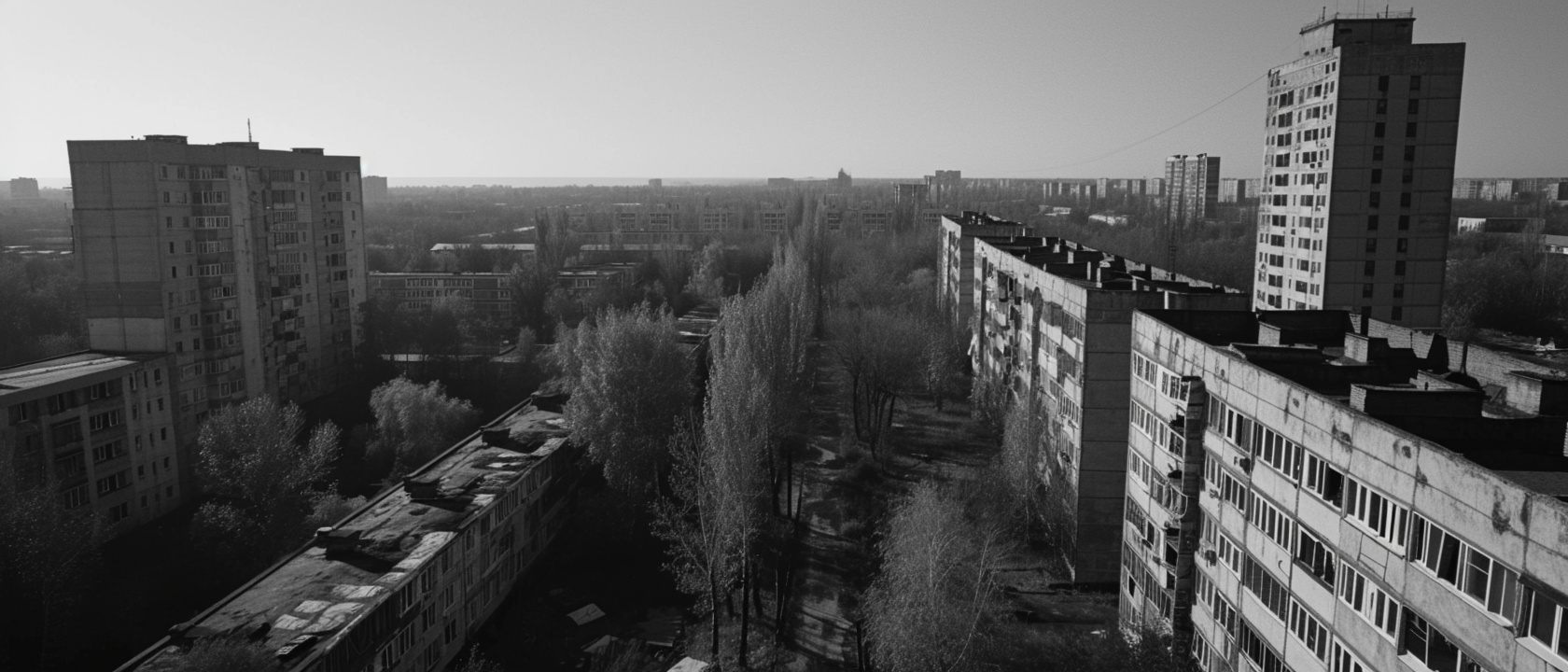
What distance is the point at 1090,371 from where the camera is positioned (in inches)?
644

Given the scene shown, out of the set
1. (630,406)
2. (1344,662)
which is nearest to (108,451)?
(630,406)

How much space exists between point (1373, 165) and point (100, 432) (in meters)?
32.7

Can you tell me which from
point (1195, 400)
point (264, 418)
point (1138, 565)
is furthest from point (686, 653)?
point (264, 418)

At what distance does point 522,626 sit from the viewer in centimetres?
1644

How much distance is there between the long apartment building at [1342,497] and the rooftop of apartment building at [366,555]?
1031 centimetres

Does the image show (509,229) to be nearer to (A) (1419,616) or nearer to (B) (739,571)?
(B) (739,571)

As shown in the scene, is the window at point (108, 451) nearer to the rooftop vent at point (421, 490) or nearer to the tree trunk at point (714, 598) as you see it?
the rooftop vent at point (421, 490)

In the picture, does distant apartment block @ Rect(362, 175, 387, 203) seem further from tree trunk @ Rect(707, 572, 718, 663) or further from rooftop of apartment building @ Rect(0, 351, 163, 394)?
tree trunk @ Rect(707, 572, 718, 663)

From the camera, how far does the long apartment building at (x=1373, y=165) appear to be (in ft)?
86.1

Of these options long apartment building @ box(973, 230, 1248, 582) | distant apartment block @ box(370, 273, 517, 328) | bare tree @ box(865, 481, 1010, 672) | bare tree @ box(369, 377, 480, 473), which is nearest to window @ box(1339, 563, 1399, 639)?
bare tree @ box(865, 481, 1010, 672)

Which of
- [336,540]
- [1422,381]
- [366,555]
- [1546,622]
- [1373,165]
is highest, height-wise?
[1373,165]

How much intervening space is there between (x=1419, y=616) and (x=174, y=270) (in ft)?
86.6

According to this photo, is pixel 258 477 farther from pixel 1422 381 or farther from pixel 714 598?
pixel 1422 381

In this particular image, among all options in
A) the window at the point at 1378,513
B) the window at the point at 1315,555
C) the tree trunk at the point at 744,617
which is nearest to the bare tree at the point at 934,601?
the tree trunk at the point at 744,617
